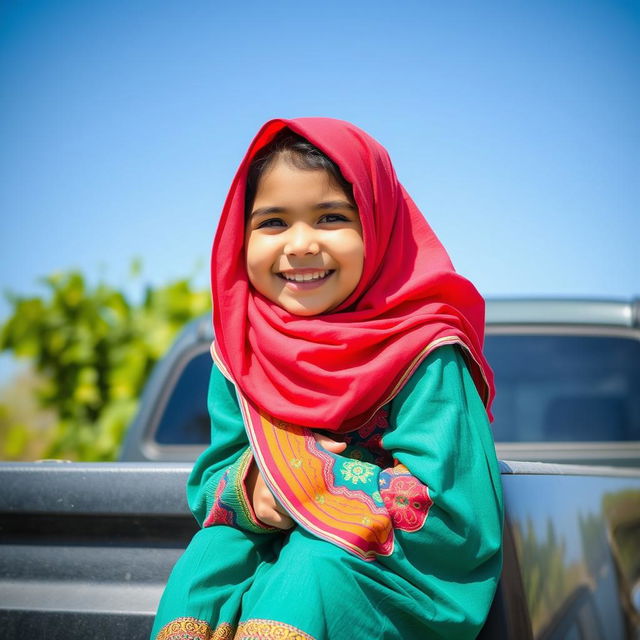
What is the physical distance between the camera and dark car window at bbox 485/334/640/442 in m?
3.65

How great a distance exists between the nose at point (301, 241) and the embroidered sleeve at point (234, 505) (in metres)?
0.51

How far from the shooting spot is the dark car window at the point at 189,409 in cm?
390

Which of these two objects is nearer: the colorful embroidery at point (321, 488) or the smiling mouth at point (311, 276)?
the colorful embroidery at point (321, 488)

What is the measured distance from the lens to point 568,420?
12.2 ft

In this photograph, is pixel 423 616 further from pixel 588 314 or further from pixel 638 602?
pixel 588 314

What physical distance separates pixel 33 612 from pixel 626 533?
1.58 meters

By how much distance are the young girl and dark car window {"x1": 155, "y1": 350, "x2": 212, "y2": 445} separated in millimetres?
1978

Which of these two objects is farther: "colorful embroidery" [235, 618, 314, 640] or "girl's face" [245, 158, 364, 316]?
"girl's face" [245, 158, 364, 316]

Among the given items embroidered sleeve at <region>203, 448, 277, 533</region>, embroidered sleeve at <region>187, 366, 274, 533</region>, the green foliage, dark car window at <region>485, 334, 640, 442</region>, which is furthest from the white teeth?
the green foliage

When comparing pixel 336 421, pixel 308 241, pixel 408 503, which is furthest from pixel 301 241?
pixel 408 503

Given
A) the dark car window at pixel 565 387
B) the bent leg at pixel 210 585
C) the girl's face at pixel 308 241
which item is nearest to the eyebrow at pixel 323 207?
the girl's face at pixel 308 241

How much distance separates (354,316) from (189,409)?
2.27 metres

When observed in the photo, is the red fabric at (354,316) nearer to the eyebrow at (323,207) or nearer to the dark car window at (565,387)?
the eyebrow at (323,207)

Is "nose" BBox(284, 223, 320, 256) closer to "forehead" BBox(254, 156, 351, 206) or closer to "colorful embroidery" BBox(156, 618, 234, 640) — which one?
"forehead" BBox(254, 156, 351, 206)
